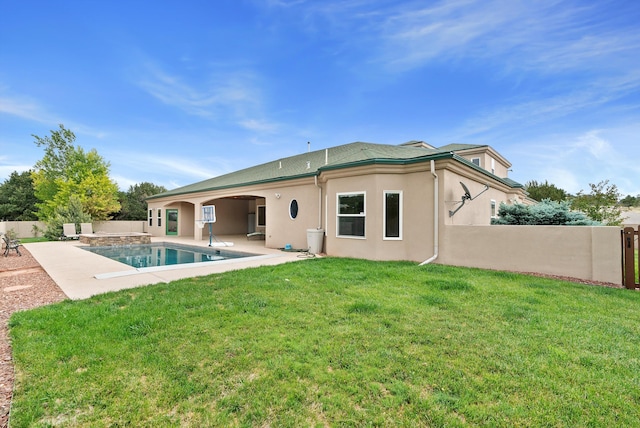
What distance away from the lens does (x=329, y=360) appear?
10.1 feet

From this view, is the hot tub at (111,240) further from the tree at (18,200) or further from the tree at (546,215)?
the tree at (18,200)

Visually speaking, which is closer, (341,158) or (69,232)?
(341,158)

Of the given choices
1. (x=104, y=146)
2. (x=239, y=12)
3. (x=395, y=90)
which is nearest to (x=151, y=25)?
(x=239, y=12)

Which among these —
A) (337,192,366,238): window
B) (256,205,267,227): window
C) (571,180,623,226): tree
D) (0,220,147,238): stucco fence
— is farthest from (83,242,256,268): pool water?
(571,180,623,226): tree

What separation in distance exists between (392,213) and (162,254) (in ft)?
38.5

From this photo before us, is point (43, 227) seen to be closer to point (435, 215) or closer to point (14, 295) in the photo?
point (14, 295)

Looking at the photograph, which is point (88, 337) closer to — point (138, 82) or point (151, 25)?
point (151, 25)

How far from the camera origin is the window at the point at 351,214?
33.4 ft

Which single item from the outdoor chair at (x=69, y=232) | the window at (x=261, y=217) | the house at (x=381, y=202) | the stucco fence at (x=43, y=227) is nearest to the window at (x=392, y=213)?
the house at (x=381, y=202)

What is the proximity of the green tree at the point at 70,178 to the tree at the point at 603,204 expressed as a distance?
118 ft

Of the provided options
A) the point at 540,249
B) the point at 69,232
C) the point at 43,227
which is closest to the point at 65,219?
the point at 69,232

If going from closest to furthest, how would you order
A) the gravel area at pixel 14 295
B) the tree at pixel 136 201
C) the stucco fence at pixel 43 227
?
the gravel area at pixel 14 295, the stucco fence at pixel 43 227, the tree at pixel 136 201

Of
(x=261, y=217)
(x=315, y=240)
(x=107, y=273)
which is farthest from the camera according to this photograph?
(x=261, y=217)

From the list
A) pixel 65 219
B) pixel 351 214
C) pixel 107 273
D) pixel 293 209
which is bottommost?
pixel 107 273
